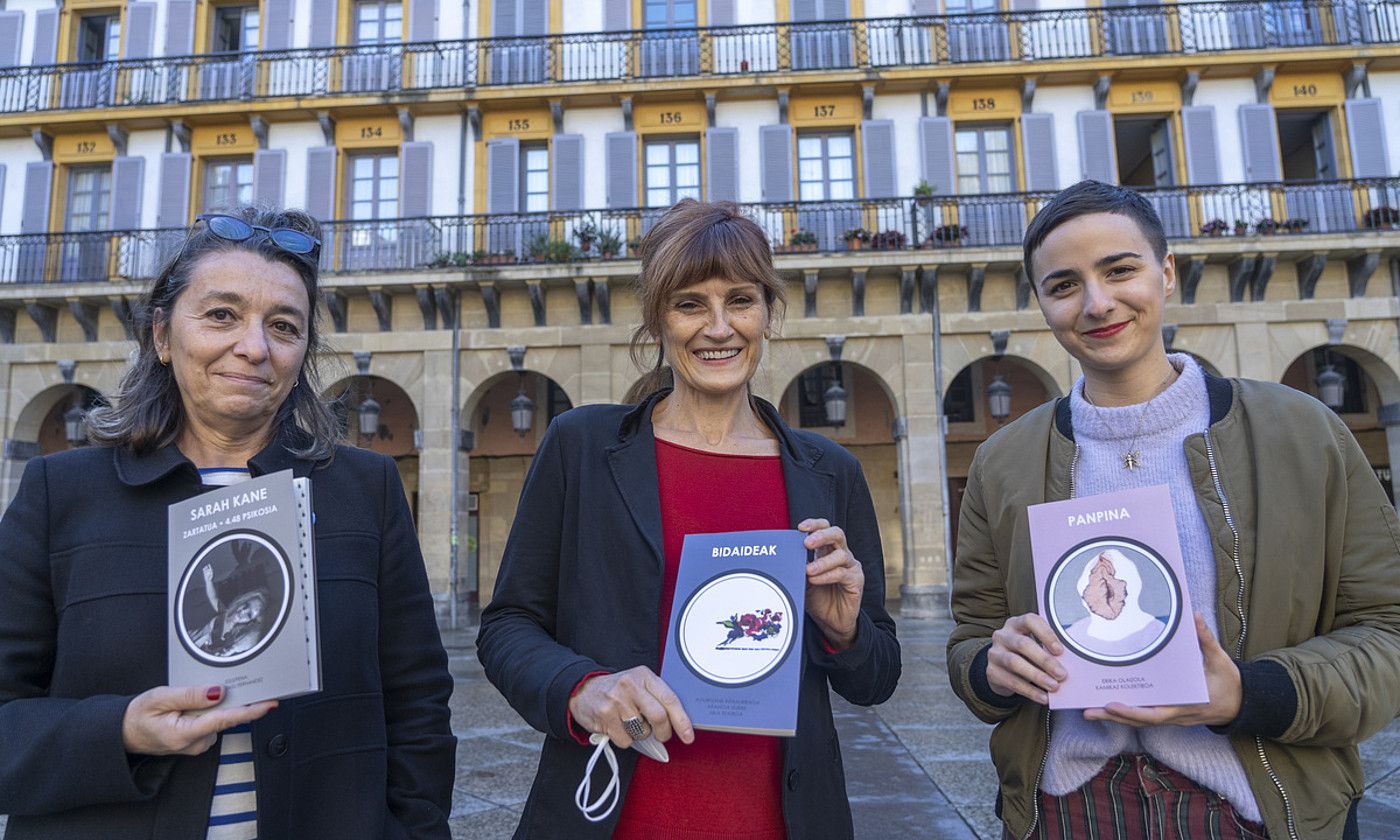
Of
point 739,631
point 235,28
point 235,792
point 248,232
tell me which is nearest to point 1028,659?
point 739,631

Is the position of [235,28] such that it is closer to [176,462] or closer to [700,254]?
[176,462]

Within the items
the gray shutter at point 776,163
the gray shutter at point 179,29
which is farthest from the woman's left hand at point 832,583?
the gray shutter at point 179,29

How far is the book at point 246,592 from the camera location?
1.40 metres

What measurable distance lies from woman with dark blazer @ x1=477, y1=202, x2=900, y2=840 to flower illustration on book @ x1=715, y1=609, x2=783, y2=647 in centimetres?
10

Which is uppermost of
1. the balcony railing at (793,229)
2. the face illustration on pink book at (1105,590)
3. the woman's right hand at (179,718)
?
the balcony railing at (793,229)

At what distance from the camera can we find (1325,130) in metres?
16.5

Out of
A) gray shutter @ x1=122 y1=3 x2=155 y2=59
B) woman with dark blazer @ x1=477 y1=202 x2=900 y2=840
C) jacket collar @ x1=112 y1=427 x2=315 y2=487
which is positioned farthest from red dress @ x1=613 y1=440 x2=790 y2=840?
gray shutter @ x1=122 y1=3 x2=155 y2=59

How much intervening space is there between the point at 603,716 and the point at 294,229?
49.6 inches

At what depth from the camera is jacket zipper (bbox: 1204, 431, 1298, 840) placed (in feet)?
5.16

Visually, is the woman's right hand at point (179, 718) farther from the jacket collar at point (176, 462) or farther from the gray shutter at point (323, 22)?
the gray shutter at point (323, 22)

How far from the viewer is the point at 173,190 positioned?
17109 millimetres

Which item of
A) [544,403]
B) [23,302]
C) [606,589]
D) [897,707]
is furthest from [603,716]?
Result: [23,302]

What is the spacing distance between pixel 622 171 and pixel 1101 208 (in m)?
15.5

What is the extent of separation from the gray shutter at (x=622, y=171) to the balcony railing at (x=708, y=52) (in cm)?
125
